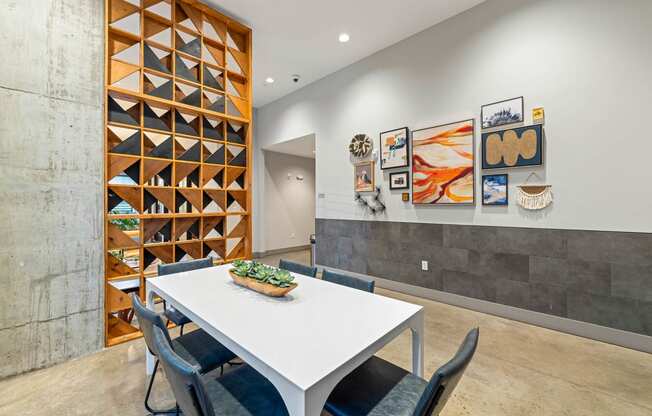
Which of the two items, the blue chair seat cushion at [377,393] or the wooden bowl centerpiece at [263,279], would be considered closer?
the blue chair seat cushion at [377,393]

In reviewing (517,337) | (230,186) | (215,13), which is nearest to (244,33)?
(215,13)

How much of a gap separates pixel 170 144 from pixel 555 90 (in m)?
4.08

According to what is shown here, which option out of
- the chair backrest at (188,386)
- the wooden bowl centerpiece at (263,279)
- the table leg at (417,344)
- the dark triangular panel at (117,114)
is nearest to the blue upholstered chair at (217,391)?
the chair backrest at (188,386)

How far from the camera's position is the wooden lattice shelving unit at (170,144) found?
262cm

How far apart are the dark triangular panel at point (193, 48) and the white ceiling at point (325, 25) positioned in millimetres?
536

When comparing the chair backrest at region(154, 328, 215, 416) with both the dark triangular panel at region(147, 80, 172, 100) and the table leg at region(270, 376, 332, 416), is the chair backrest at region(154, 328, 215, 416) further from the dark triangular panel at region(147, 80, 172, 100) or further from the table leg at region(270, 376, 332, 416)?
the dark triangular panel at region(147, 80, 172, 100)

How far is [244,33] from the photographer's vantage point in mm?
3648

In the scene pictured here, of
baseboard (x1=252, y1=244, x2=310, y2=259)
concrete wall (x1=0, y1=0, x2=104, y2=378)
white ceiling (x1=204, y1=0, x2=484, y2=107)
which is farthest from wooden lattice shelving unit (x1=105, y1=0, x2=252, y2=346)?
baseboard (x1=252, y1=244, x2=310, y2=259)

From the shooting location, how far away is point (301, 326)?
1.26 m

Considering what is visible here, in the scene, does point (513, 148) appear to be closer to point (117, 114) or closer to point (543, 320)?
point (543, 320)

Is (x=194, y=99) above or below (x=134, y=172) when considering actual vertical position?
above

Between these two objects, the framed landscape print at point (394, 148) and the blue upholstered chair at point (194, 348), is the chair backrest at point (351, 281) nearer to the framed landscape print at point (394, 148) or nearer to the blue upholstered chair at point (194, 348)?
the blue upholstered chair at point (194, 348)

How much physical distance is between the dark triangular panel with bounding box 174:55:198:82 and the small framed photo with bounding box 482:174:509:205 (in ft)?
11.9

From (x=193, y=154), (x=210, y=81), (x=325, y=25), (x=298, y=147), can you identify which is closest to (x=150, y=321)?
(x=193, y=154)
